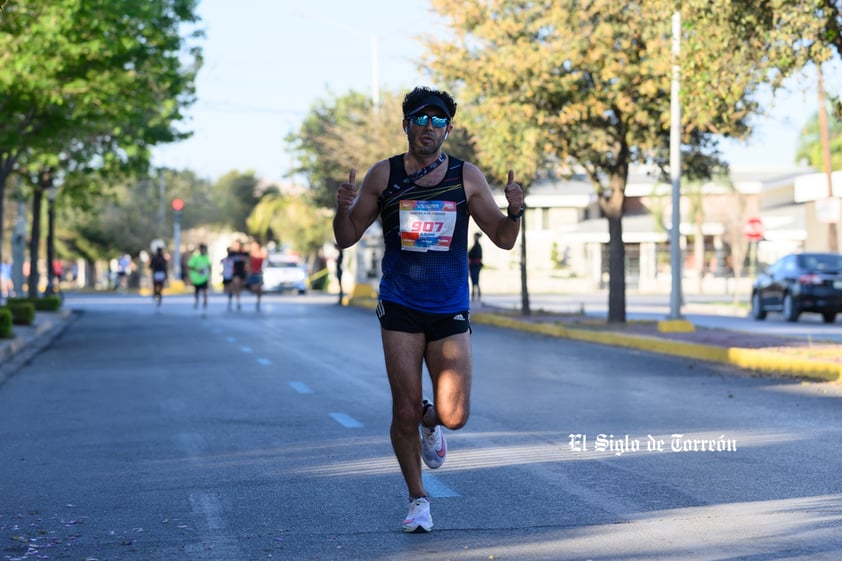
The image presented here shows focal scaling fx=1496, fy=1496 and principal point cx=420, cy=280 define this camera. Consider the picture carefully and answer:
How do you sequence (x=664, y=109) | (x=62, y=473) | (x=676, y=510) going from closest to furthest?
(x=676, y=510), (x=62, y=473), (x=664, y=109)

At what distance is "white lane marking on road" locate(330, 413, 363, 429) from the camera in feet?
38.9

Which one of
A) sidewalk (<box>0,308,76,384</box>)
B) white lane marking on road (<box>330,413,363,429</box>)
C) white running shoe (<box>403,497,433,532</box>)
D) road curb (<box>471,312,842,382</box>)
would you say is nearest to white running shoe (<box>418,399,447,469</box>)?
white running shoe (<box>403,497,433,532</box>)

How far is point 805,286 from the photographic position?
3098cm

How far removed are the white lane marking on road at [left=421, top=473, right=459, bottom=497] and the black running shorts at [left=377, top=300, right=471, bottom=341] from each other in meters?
1.50

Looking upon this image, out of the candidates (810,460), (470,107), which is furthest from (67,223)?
(810,460)

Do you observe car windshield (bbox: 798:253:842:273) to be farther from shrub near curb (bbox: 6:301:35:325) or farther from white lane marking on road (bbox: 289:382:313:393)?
white lane marking on road (bbox: 289:382:313:393)

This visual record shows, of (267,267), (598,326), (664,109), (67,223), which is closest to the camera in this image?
(664,109)

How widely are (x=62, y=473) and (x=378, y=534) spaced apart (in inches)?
124

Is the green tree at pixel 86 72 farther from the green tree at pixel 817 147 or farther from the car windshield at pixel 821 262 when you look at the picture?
the green tree at pixel 817 147

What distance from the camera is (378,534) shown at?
7.06 metres

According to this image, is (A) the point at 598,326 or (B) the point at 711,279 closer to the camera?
(A) the point at 598,326

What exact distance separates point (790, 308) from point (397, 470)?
23.5 meters

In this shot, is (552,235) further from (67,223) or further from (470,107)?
(470,107)

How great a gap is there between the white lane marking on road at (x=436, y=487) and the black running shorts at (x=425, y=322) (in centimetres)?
150
